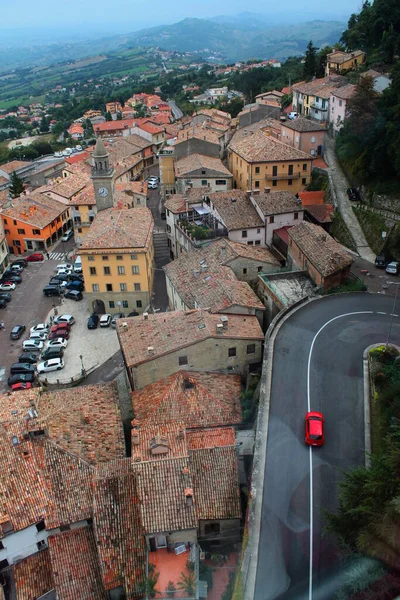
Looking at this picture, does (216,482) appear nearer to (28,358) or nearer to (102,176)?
(28,358)

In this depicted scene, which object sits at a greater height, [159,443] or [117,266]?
[159,443]

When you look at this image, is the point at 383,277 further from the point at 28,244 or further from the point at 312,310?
the point at 28,244

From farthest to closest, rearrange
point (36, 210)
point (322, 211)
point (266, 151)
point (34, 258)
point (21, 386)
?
point (36, 210), point (34, 258), point (266, 151), point (322, 211), point (21, 386)

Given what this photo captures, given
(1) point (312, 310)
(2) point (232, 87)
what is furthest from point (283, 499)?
(2) point (232, 87)

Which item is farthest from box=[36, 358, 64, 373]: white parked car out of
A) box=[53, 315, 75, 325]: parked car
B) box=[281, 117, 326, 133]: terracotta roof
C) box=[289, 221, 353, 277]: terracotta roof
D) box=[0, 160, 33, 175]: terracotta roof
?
box=[0, 160, 33, 175]: terracotta roof

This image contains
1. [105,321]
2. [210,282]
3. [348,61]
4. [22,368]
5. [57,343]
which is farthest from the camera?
[348,61]

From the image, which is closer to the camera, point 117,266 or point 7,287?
point 117,266

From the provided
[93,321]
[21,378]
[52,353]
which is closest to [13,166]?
[93,321]

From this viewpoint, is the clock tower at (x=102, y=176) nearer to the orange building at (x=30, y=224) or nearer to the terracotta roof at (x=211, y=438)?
the orange building at (x=30, y=224)
